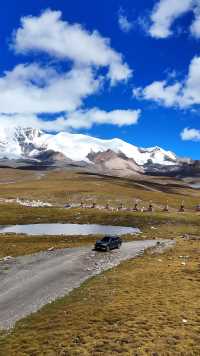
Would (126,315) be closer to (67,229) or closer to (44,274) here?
(44,274)

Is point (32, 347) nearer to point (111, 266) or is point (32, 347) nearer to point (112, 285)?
point (112, 285)

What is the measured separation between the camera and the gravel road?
40062 millimetres

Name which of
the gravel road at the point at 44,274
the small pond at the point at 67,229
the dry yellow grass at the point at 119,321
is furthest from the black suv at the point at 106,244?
the small pond at the point at 67,229

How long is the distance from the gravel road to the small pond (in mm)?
27480

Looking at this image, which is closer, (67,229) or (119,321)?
(119,321)

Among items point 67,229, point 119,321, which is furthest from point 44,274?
point 67,229

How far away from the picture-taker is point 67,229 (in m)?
111

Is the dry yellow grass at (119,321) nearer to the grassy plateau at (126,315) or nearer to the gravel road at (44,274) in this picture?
the grassy plateau at (126,315)

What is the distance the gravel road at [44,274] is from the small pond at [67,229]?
27.5 meters

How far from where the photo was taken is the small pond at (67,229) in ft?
342

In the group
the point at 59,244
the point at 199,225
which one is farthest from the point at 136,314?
the point at 199,225

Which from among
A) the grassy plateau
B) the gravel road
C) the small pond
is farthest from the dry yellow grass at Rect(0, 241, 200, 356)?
the small pond

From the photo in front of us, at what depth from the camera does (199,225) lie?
4397 inches

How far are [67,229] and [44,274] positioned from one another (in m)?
57.7
